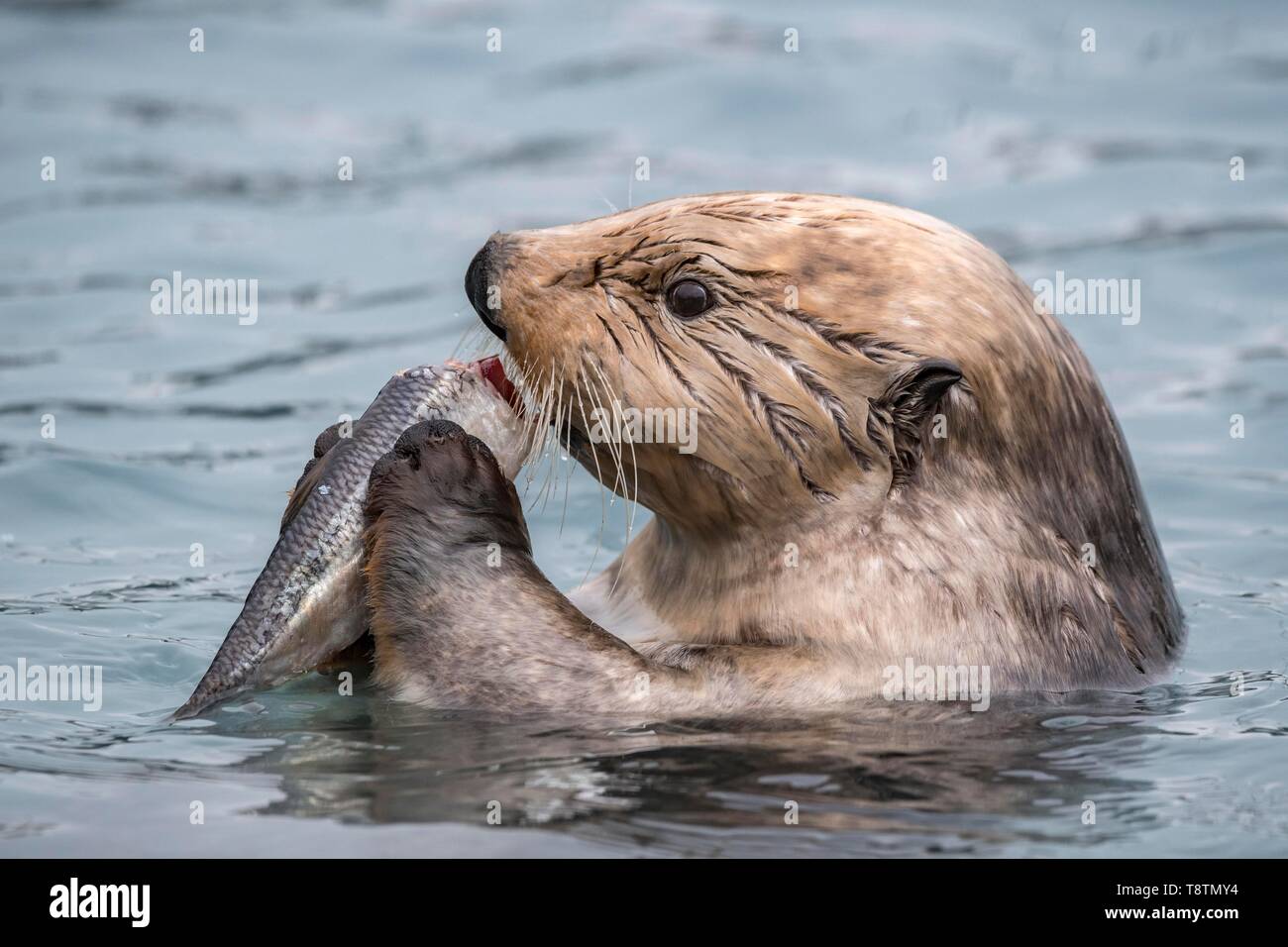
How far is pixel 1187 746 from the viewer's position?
501cm

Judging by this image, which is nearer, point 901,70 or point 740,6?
point 901,70

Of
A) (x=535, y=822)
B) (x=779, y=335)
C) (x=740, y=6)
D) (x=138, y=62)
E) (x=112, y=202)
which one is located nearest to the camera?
(x=535, y=822)

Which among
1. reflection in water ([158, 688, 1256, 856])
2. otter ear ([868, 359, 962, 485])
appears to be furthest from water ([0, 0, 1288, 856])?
otter ear ([868, 359, 962, 485])

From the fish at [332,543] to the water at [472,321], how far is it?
176 millimetres

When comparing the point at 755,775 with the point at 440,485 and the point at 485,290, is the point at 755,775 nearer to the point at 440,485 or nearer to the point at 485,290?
the point at 440,485

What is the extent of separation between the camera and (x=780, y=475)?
16.2 ft

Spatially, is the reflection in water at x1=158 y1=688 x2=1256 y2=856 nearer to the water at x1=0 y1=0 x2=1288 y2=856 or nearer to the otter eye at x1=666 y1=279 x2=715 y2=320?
the water at x1=0 y1=0 x2=1288 y2=856

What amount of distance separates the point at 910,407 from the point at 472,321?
2496mm

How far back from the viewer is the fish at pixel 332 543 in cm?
491

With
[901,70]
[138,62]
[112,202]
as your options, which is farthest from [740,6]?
[112,202]
